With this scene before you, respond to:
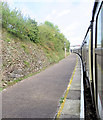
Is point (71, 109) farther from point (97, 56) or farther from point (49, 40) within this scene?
point (49, 40)

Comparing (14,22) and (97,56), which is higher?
(14,22)

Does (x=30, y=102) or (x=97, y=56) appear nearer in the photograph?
(x=97, y=56)

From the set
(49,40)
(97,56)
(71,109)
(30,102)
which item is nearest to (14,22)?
(30,102)

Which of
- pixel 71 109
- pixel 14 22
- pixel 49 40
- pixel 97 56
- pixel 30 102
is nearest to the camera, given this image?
pixel 97 56

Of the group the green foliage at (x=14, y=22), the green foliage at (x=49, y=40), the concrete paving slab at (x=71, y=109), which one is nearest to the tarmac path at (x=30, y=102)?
the concrete paving slab at (x=71, y=109)

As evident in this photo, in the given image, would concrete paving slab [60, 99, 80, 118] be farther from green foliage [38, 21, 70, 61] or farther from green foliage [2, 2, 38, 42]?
green foliage [38, 21, 70, 61]

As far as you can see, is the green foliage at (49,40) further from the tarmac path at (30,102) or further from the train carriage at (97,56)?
the train carriage at (97,56)

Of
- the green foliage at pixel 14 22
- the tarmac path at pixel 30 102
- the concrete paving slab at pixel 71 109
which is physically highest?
the green foliage at pixel 14 22

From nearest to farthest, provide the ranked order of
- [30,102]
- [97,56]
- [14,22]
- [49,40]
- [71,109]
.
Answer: [97,56] < [71,109] < [30,102] < [14,22] < [49,40]

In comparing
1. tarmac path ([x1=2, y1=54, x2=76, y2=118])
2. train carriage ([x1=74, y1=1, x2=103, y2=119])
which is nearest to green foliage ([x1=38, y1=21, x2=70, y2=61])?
tarmac path ([x1=2, y1=54, x2=76, y2=118])

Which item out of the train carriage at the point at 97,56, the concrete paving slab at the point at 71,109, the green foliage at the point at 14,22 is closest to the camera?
the train carriage at the point at 97,56

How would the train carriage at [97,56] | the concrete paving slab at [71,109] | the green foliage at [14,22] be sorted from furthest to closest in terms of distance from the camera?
the green foliage at [14,22]
the concrete paving slab at [71,109]
the train carriage at [97,56]

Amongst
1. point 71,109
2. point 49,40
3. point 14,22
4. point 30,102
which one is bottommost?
point 30,102

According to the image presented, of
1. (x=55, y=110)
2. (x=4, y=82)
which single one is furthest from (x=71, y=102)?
(x=4, y=82)
